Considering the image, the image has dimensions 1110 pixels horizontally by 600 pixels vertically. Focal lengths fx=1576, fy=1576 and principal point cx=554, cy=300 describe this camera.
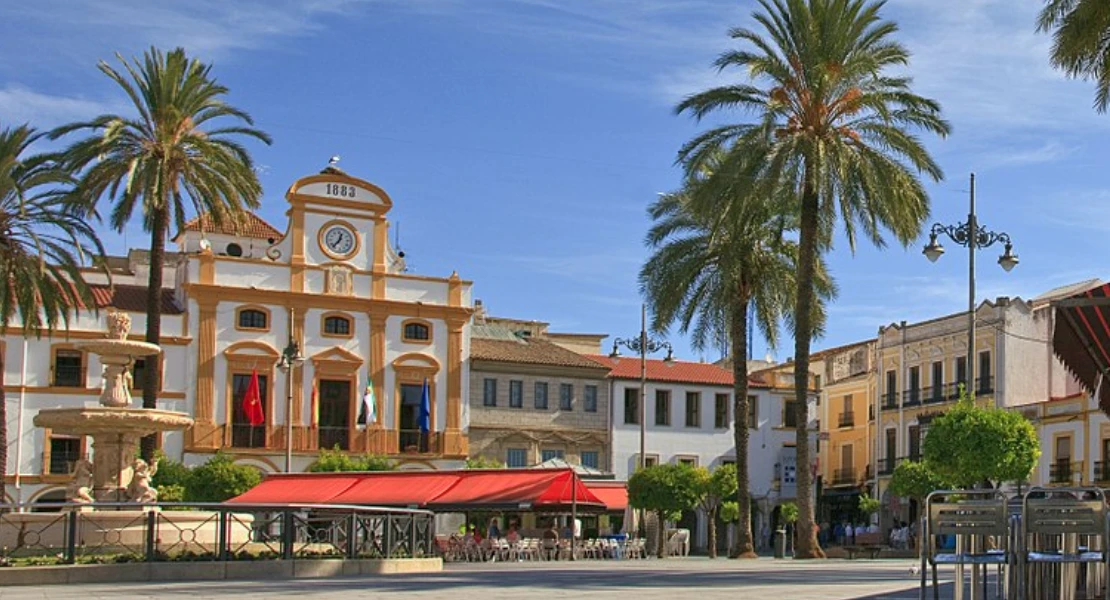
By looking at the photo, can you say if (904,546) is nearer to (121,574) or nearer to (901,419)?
(901,419)

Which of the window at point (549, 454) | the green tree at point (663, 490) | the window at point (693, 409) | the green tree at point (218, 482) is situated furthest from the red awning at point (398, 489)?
the window at point (693, 409)

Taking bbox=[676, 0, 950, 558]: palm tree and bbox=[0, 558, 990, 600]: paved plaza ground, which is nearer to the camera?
bbox=[0, 558, 990, 600]: paved plaza ground

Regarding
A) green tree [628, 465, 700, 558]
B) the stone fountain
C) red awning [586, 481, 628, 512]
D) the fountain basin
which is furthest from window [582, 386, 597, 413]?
the fountain basin

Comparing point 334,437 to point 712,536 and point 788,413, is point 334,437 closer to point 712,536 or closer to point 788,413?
point 712,536

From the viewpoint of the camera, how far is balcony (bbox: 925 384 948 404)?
69.7 metres

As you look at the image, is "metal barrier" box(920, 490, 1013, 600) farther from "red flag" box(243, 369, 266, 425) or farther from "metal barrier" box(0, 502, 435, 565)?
"red flag" box(243, 369, 266, 425)

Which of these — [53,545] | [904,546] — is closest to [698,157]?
[53,545]

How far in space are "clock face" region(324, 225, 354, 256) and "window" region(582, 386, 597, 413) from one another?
12134mm

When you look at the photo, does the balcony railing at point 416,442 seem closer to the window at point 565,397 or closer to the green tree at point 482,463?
the green tree at point 482,463

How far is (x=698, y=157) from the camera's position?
121 feet

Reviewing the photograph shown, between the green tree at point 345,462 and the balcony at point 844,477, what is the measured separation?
88.6 feet

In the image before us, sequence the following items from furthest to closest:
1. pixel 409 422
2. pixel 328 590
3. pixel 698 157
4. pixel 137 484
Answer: pixel 409 422 → pixel 698 157 → pixel 137 484 → pixel 328 590

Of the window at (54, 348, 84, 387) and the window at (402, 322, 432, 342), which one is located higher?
the window at (402, 322, 432, 342)

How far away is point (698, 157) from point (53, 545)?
1891 cm
